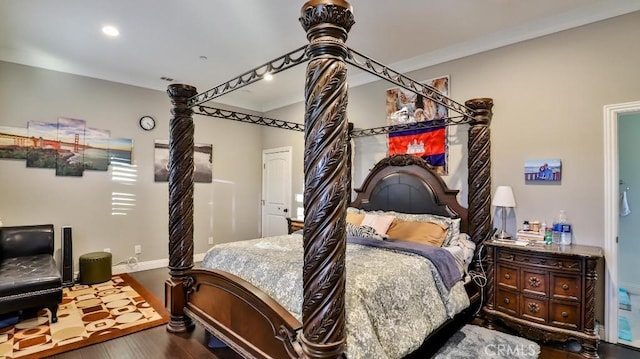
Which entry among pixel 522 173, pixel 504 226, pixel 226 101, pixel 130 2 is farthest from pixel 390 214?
pixel 226 101

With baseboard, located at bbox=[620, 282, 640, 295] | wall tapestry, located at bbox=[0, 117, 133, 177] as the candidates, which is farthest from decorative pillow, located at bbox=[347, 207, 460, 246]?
wall tapestry, located at bbox=[0, 117, 133, 177]

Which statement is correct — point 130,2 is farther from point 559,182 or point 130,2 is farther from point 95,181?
point 559,182

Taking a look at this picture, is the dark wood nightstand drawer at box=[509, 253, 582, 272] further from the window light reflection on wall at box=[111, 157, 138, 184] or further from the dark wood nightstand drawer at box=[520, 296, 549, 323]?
the window light reflection on wall at box=[111, 157, 138, 184]

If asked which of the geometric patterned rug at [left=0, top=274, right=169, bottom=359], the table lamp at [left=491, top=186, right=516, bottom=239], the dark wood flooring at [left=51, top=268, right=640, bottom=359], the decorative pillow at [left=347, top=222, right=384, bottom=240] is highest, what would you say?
the table lamp at [left=491, top=186, right=516, bottom=239]

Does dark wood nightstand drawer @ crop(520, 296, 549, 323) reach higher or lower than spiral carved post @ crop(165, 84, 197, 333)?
lower

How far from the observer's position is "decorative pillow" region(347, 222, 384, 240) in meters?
3.27

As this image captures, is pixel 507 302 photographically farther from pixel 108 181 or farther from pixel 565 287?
pixel 108 181

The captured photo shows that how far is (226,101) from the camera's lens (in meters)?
6.04

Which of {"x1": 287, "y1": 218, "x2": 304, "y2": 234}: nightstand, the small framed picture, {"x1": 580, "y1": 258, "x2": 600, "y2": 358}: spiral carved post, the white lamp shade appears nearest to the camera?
{"x1": 580, "y1": 258, "x2": 600, "y2": 358}: spiral carved post

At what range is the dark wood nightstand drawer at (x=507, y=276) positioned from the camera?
2912 millimetres

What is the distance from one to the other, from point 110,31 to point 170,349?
3256mm

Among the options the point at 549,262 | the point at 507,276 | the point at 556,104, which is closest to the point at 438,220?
the point at 507,276

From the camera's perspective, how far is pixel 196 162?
5617mm

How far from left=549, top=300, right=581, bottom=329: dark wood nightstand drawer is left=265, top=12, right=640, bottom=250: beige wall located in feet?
2.23
